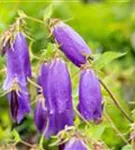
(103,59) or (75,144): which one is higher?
(103,59)

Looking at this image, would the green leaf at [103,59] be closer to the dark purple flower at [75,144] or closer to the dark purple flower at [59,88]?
the dark purple flower at [59,88]

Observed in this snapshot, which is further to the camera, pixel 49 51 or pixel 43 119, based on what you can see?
pixel 43 119

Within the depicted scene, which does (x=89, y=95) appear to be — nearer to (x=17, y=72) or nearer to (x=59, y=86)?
(x=59, y=86)

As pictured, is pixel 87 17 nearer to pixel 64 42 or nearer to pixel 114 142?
pixel 114 142

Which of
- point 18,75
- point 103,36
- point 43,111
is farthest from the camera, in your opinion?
point 103,36

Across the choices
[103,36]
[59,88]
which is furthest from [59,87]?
[103,36]

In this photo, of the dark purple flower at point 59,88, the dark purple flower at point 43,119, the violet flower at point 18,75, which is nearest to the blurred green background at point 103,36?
the dark purple flower at point 43,119

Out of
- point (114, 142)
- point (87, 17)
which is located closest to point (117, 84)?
point (114, 142)

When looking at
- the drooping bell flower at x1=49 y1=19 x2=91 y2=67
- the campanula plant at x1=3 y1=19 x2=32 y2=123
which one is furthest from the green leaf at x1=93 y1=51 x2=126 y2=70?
the campanula plant at x1=3 y1=19 x2=32 y2=123
